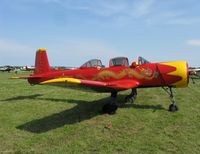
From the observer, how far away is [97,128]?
8812mm

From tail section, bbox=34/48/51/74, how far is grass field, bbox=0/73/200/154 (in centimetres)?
286

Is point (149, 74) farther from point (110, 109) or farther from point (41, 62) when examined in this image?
point (41, 62)

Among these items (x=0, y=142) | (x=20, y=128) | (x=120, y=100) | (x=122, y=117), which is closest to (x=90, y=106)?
(x=120, y=100)

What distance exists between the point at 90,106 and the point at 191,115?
15.3 ft

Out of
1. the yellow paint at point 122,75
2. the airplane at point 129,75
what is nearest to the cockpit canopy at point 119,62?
the airplane at point 129,75

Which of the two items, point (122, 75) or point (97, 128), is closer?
point (97, 128)

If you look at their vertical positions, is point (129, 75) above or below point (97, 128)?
above

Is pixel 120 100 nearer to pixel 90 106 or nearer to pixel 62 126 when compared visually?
pixel 90 106

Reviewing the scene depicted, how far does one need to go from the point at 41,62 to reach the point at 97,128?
778 centimetres

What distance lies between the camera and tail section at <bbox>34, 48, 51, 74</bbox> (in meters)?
15.3

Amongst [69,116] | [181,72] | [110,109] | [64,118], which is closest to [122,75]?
[110,109]

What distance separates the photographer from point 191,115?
10055 millimetres

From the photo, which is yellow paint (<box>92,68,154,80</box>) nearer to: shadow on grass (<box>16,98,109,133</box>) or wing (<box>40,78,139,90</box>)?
wing (<box>40,78,139,90</box>)

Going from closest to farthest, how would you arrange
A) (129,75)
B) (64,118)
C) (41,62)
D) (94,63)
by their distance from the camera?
(64,118) < (129,75) < (94,63) < (41,62)
